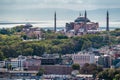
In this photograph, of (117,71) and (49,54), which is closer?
(117,71)

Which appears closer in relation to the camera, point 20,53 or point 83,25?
point 20,53

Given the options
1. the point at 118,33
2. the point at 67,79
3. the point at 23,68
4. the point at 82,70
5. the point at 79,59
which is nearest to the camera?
the point at 67,79

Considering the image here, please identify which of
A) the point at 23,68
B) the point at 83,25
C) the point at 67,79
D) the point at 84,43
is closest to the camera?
the point at 67,79

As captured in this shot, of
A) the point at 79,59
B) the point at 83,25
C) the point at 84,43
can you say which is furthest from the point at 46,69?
the point at 83,25

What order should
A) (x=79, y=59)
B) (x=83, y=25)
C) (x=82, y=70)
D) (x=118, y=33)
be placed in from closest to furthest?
(x=82, y=70), (x=79, y=59), (x=118, y=33), (x=83, y=25)

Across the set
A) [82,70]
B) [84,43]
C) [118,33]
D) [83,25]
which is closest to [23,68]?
[82,70]

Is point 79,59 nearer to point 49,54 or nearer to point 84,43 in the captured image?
point 49,54

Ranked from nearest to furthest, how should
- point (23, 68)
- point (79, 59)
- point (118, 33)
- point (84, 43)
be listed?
1. point (23, 68)
2. point (79, 59)
3. point (84, 43)
4. point (118, 33)

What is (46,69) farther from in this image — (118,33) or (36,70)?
(118,33)

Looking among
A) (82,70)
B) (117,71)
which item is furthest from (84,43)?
(117,71)
